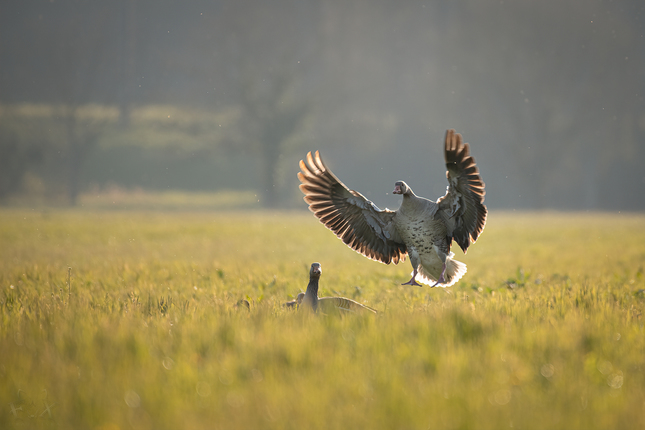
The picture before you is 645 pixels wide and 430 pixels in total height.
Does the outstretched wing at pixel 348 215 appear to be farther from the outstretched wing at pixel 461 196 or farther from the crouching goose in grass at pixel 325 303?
the crouching goose in grass at pixel 325 303

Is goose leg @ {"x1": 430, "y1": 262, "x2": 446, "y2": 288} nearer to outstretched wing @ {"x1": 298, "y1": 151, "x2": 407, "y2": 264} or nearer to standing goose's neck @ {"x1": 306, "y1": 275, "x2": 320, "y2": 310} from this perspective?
outstretched wing @ {"x1": 298, "y1": 151, "x2": 407, "y2": 264}

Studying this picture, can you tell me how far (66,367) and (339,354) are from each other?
2.03 m

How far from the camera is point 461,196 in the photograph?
7.03m

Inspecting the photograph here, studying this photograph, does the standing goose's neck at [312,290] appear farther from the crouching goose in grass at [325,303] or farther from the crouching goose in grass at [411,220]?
the crouching goose in grass at [411,220]

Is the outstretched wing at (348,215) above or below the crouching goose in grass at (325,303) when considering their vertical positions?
above

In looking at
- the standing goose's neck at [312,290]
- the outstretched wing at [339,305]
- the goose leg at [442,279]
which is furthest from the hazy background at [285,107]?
the outstretched wing at [339,305]

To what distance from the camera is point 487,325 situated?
204 inches

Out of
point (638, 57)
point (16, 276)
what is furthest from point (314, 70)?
point (16, 276)

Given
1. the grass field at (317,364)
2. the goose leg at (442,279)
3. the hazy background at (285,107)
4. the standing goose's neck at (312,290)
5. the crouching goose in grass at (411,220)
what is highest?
the hazy background at (285,107)

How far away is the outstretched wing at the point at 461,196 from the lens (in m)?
6.50

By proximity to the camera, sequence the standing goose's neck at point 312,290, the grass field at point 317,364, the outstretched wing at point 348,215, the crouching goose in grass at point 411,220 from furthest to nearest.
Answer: the outstretched wing at point 348,215
the crouching goose in grass at point 411,220
the standing goose's neck at point 312,290
the grass field at point 317,364

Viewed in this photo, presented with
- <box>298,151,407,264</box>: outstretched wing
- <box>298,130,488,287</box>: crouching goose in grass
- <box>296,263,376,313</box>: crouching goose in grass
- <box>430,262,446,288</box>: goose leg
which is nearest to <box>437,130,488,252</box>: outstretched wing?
<box>298,130,488,287</box>: crouching goose in grass

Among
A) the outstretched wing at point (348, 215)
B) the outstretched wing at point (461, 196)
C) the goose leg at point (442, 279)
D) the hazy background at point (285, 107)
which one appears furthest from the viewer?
the hazy background at point (285, 107)

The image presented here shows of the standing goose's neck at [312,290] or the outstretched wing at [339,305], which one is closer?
the outstretched wing at [339,305]
